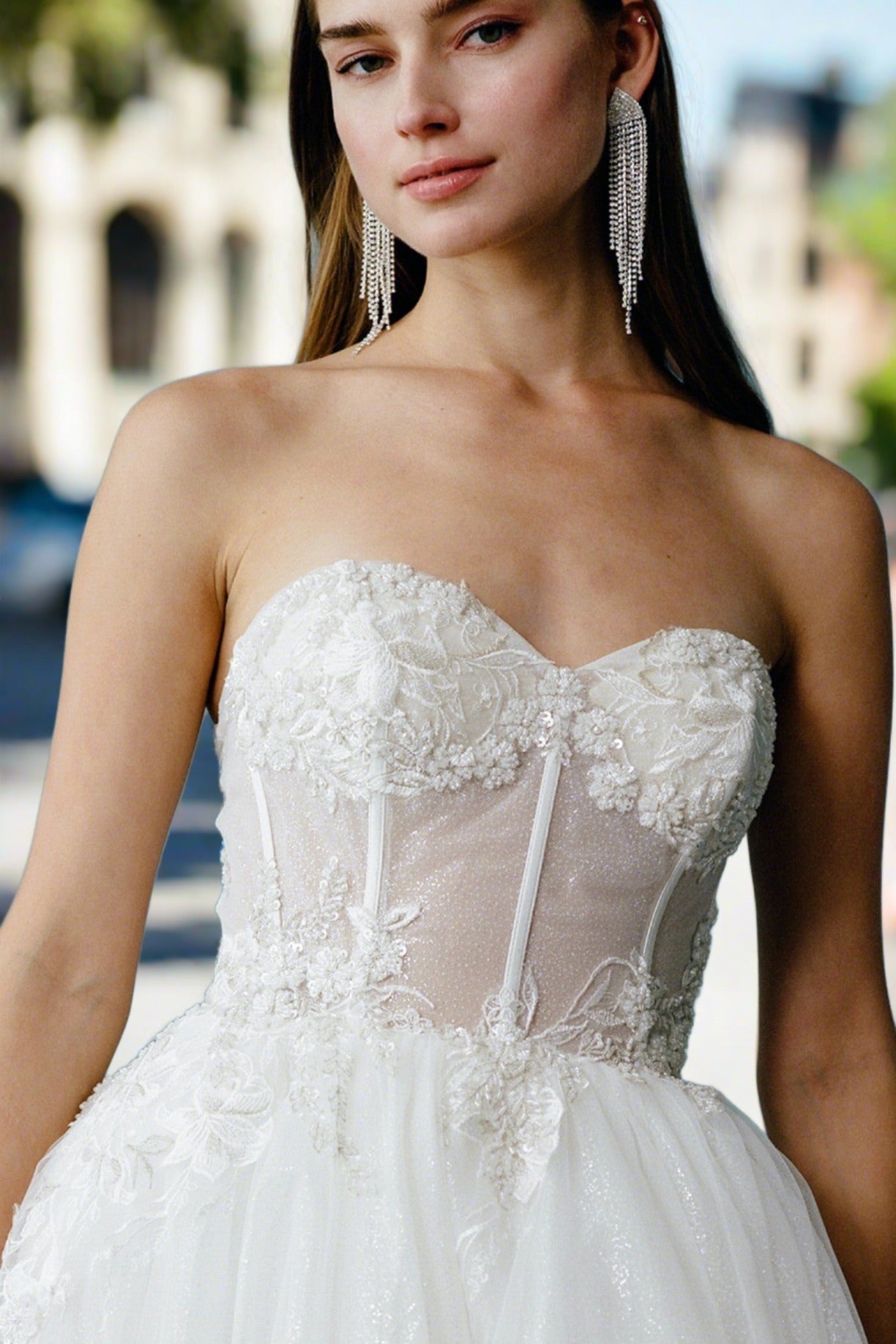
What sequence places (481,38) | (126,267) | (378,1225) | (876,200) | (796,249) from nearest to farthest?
(378,1225) → (481,38) → (876,200) → (126,267) → (796,249)

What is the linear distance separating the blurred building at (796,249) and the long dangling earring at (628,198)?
135 ft

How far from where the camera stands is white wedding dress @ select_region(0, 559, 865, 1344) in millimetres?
1540

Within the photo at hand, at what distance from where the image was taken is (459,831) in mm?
1713

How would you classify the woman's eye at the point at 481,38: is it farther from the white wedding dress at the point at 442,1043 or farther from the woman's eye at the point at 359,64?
the white wedding dress at the point at 442,1043

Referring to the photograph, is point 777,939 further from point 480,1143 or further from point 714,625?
point 480,1143

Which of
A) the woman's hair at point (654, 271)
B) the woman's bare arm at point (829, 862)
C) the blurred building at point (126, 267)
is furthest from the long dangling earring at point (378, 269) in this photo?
the blurred building at point (126, 267)

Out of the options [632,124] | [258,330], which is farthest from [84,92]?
[258,330]

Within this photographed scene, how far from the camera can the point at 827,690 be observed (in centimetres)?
197

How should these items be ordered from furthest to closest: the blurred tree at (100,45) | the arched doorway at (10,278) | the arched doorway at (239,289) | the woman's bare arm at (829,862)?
the arched doorway at (239,289), the arched doorway at (10,278), the blurred tree at (100,45), the woman's bare arm at (829,862)

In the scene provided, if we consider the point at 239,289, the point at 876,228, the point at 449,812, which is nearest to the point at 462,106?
the point at 449,812

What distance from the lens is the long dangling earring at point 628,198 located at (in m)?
2.08

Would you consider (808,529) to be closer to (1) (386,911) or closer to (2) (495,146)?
(2) (495,146)

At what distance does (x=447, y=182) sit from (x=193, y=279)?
3411cm

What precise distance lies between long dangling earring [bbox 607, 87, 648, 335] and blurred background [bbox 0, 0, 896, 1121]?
185 mm
